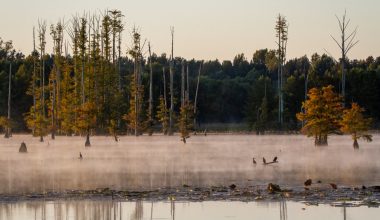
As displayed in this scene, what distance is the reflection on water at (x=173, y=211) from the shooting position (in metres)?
17.0

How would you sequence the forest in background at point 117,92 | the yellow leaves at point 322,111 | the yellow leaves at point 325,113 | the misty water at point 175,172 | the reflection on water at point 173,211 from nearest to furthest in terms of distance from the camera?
1. the reflection on water at point 173,211
2. the misty water at point 175,172
3. the yellow leaves at point 325,113
4. the yellow leaves at point 322,111
5. the forest in background at point 117,92

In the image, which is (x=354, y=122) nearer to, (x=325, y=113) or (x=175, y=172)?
(x=325, y=113)

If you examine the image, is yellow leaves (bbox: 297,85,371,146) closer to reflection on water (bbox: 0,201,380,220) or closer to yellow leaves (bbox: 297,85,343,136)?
yellow leaves (bbox: 297,85,343,136)

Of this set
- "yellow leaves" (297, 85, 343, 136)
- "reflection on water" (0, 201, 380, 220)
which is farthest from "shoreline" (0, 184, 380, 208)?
"yellow leaves" (297, 85, 343, 136)

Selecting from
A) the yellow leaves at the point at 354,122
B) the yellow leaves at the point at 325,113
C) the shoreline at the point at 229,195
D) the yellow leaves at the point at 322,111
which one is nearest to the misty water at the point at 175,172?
the shoreline at the point at 229,195

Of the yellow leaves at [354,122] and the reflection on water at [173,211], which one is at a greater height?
the yellow leaves at [354,122]

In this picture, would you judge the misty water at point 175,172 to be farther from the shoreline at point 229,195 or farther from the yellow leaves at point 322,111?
the yellow leaves at point 322,111

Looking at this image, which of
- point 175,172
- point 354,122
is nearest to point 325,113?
point 354,122

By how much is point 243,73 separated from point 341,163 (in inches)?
5275

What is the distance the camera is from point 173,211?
59.1 feet

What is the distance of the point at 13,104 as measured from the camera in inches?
3858

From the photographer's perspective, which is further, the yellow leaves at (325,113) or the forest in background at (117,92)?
the forest in background at (117,92)

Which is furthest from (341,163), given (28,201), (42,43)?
(42,43)

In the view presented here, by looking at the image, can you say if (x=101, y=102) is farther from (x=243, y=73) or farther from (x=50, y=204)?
(x=243, y=73)
